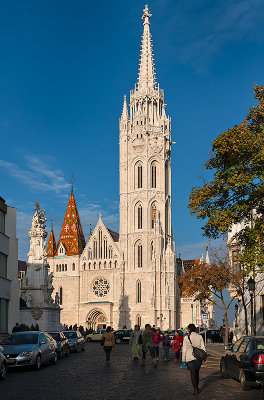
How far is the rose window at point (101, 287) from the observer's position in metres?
79.2

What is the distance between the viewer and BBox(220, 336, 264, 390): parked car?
12547mm

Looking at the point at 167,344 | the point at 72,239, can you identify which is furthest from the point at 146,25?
the point at 167,344

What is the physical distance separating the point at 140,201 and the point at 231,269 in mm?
41293

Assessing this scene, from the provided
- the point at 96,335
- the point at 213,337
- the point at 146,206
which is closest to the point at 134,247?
the point at 146,206

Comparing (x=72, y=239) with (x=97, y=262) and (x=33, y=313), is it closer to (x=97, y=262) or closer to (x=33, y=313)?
(x=97, y=262)

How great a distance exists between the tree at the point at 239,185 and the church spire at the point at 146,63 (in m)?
68.1

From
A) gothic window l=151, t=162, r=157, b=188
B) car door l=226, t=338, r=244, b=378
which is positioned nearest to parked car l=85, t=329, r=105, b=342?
gothic window l=151, t=162, r=157, b=188

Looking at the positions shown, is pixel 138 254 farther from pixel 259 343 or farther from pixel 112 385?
pixel 259 343

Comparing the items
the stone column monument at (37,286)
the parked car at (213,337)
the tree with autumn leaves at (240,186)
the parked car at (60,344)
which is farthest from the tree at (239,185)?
the parked car at (213,337)

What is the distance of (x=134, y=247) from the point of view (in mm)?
78750

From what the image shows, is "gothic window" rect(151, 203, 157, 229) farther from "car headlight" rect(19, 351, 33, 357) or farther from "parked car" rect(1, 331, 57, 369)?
"car headlight" rect(19, 351, 33, 357)

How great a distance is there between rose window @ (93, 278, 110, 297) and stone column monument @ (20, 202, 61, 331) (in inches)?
1536

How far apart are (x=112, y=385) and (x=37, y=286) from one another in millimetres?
25880

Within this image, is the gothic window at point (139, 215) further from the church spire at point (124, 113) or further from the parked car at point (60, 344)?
the parked car at point (60, 344)
